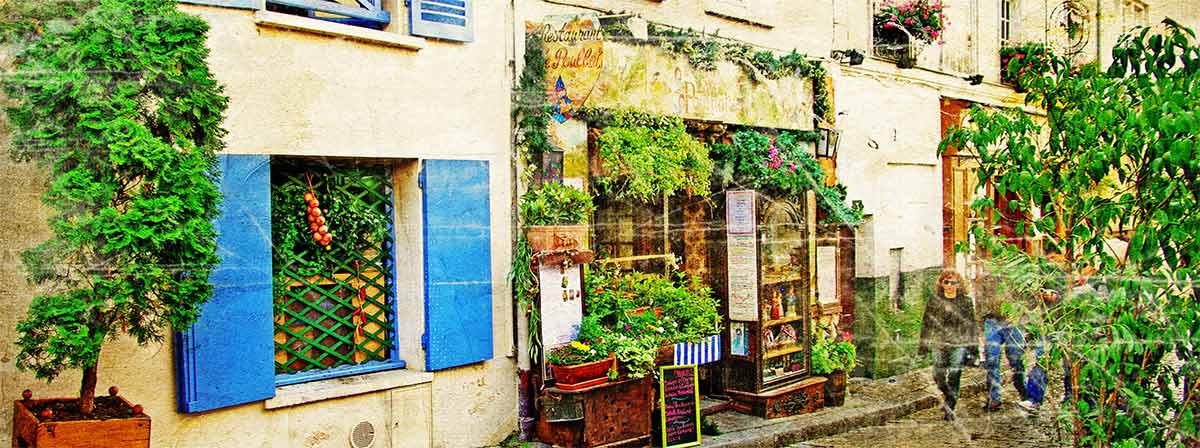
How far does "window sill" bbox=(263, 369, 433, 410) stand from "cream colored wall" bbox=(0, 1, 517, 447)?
7 cm

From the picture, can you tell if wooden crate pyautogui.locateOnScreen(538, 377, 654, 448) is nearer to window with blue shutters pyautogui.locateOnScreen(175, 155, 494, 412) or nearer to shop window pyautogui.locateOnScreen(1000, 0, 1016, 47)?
window with blue shutters pyautogui.locateOnScreen(175, 155, 494, 412)

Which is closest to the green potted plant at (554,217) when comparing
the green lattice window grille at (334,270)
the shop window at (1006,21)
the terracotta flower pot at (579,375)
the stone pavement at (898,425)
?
the terracotta flower pot at (579,375)

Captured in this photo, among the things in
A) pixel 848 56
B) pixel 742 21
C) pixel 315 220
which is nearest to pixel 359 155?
pixel 315 220

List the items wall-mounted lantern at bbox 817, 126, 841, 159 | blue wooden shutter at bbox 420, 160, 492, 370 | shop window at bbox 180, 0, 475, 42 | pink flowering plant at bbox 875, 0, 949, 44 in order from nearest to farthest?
shop window at bbox 180, 0, 475, 42 < blue wooden shutter at bbox 420, 160, 492, 370 < wall-mounted lantern at bbox 817, 126, 841, 159 < pink flowering plant at bbox 875, 0, 949, 44

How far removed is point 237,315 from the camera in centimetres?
642

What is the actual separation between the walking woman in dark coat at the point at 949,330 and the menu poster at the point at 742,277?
5.98 ft

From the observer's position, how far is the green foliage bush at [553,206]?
25.9 ft

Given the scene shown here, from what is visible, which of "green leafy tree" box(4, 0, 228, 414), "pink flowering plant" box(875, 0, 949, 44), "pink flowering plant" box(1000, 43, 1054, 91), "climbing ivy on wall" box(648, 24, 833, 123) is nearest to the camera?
"green leafy tree" box(4, 0, 228, 414)

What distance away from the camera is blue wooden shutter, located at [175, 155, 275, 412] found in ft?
20.3

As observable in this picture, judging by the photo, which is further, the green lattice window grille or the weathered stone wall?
the weathered stone wall

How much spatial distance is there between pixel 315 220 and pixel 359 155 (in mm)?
539

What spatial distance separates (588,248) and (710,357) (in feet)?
6.77

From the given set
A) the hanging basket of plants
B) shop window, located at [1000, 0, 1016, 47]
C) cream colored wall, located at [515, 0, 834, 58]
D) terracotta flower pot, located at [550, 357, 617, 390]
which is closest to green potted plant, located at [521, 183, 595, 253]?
terracotta flower pot, located at [550, 357, 617, 390]

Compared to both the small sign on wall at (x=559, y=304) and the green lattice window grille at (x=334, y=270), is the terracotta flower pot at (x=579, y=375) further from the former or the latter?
the green lattice window grille at (x=334, y=270)
